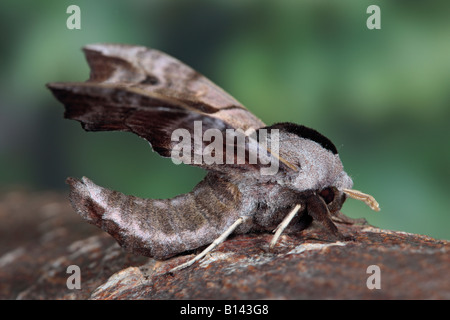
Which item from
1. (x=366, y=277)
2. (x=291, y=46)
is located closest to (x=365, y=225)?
(x=366, y=277)

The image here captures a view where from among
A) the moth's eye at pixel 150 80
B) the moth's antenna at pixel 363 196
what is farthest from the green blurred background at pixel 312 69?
the moth's eye at pixel 150 80

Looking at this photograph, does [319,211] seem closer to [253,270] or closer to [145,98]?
[253,270]

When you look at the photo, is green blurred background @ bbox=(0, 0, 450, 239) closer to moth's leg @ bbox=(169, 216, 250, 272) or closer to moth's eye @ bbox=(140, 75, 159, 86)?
moth's leg @ bbox=(169, 216, 250, 272)

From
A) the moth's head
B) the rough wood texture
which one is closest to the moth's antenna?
the moth's head

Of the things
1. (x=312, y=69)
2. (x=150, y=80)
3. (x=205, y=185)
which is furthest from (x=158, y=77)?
(x=312, y=69)

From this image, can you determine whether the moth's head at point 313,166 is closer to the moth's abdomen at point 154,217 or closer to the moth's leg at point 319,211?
the moth's leg at point 319,211
